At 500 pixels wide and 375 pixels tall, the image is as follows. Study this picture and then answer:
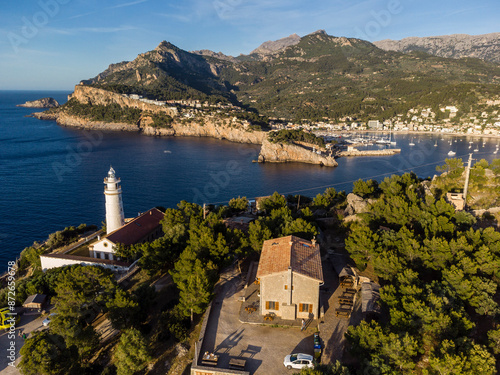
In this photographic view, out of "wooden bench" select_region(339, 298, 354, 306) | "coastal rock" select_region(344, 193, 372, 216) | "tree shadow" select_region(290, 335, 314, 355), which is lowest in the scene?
"tree shadow" select_region(290, 335, 314, 355)

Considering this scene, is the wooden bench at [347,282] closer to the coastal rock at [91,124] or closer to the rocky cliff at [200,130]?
the rocky cliff at [200,130]

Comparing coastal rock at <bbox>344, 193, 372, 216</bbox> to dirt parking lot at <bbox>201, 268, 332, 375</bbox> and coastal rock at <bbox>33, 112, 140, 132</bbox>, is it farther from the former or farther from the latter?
coastal rock at <bbox>33, 112, 140, 132</bbox>

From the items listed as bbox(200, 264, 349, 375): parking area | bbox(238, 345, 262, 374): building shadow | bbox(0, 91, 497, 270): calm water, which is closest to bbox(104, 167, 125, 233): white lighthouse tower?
bbox(200, 264, 349, 375): parking area

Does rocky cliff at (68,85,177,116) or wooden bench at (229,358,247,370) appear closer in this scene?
wooden bench at (229,358,247,370)

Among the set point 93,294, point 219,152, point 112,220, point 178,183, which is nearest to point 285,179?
point 178,183

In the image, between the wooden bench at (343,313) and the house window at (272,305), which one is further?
the house window at (272,305)

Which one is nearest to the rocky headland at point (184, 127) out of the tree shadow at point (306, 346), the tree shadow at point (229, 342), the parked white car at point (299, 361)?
the tree shadow at point (306, 346)

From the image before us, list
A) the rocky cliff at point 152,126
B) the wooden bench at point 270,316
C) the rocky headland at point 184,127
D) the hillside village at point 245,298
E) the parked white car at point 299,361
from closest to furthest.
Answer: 1. the parked white car at point 299,361
2. the hillside village at point 245,298
3. the wooden bench at point 270,316
4. the rocky headland at point 184,127
5. the rocky cliff at point 152,126
